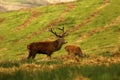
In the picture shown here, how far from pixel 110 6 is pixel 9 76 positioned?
6250 centimetres

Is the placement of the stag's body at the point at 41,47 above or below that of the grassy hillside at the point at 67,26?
above

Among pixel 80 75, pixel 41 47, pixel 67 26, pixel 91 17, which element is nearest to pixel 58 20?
pixel 67 26

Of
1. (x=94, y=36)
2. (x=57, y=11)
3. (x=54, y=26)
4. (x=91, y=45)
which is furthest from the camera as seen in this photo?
(x=57, y=11)

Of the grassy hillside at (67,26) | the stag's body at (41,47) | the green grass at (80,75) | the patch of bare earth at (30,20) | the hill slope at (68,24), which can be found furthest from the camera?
the patch of bare earth at (30,20)

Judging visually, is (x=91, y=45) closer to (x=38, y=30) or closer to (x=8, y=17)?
(x=38, y=30)

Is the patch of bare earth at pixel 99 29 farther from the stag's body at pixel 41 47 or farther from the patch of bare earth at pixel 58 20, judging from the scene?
the stag's body at pixel 41 47

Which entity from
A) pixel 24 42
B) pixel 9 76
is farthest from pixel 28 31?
pixel 9 76

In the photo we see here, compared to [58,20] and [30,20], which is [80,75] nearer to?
[58,20]

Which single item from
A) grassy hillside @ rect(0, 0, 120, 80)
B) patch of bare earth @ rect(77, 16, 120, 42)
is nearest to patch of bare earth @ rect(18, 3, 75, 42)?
grassy hillside @ rect(0, 0, 120, 80)

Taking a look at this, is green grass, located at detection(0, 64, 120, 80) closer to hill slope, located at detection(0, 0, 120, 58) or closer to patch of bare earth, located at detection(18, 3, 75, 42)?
hill slope, located at detection(0, 0, 120, 58)

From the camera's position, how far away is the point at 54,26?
67.8 m

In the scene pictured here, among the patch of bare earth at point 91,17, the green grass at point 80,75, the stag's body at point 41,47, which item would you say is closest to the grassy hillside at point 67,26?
the patch of bare earth at point 91,17

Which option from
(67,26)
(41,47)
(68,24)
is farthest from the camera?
(68,24)

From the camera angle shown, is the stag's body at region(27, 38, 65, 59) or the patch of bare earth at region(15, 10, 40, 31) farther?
the patch of bare earth at region(15, 10, 40, 31)
